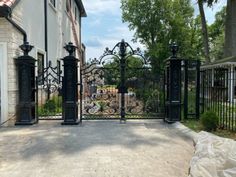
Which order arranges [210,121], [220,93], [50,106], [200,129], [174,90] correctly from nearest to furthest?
[210,121], [200,129], [220,93], [174,90], [50,106]

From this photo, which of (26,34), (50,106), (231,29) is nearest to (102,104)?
(50,106)

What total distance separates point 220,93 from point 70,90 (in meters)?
4.49

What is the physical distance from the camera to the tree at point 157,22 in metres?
31.7

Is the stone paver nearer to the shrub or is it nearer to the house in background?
the shrub

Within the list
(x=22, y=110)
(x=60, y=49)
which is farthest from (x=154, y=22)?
(x=22, y=110)

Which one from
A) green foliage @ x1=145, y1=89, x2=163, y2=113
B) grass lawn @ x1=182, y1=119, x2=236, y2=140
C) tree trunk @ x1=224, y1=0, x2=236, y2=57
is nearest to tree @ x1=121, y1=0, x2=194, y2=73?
tree trunk @ x1=224, y1=0, x2=236, y2=57

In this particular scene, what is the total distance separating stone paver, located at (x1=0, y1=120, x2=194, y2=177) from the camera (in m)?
5.67

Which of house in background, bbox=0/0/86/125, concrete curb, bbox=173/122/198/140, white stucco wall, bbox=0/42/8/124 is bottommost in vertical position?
concrete curb, bbox=173/122/198/140

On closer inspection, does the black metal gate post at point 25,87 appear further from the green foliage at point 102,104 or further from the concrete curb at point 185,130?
the concrete curb at point 185,130

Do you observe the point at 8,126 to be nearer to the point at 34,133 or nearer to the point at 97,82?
the point at 34,133

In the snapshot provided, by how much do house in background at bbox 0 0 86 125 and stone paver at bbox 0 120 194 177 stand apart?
119 centimetres

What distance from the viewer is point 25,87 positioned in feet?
34.9

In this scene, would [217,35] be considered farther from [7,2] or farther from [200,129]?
[7,2]

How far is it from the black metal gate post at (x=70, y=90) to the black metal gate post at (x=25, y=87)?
1.05 m
